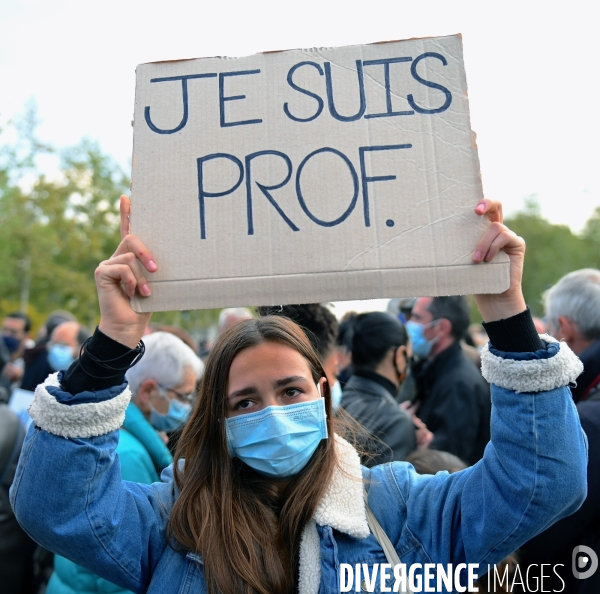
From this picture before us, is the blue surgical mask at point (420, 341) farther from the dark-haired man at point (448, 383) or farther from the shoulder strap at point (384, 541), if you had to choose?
the shoulder strap at point (384, 541)

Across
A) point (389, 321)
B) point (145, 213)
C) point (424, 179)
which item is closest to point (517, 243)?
point (424, 179)

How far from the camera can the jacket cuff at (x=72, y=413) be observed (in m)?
1.76

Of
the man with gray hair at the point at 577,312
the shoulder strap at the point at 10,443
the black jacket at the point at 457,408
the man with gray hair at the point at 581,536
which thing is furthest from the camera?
the black jacket at the point at 457,408

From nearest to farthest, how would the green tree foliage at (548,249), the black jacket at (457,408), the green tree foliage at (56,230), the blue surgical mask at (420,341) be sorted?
the black jacket at (457,408) → the blue surgical mask at (420,341) → the green tree foliage at (56,230) → the green tree foliage at (548,249)

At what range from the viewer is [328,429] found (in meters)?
2.29

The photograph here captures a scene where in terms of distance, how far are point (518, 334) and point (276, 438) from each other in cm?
81

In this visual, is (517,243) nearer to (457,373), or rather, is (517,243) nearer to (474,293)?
(474,293)

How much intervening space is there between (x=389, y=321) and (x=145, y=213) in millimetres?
2541

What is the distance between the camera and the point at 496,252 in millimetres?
1789

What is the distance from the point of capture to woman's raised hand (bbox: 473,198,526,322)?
1.79m

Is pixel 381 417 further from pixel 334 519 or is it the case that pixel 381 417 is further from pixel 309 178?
pixel 309 178

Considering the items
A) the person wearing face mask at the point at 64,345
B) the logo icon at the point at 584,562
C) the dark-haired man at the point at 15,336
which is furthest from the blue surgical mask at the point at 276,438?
the dark-haired man at the point at 15,336

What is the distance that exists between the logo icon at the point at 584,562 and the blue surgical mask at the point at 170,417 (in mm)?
1991

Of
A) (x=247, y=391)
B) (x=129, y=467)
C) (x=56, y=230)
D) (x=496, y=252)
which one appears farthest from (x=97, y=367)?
(x=56, y=230)
